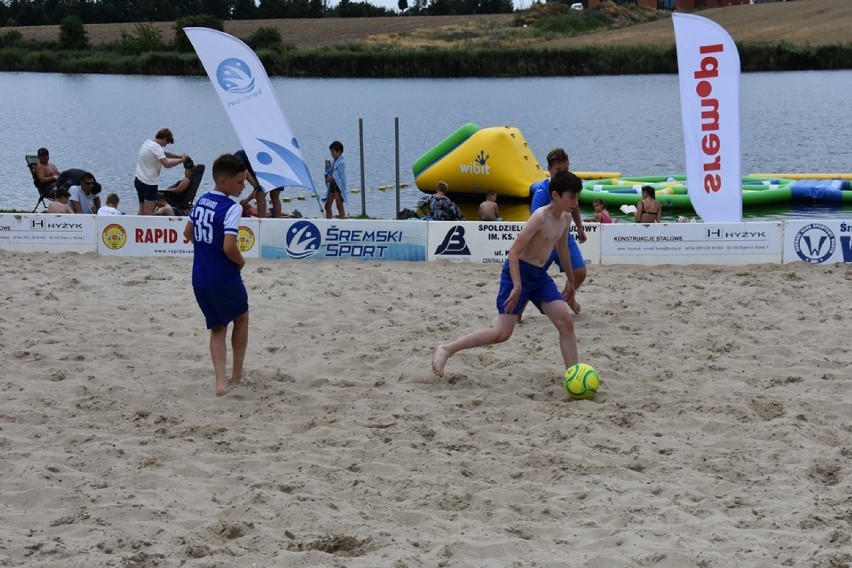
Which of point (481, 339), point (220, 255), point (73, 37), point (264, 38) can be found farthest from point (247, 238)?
point (73, 37)

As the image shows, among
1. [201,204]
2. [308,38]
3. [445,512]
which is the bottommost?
[445,512]

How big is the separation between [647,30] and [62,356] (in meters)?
69.1

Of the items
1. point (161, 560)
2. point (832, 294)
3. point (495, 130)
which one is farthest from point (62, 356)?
point (495, 130)

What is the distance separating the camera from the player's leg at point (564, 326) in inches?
280

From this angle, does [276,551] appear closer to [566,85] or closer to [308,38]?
[566,85]

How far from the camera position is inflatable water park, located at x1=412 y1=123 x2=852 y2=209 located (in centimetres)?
1873

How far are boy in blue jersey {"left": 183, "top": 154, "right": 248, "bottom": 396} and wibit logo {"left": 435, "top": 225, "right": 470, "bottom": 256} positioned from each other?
4616mm

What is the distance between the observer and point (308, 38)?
75688 millimetres

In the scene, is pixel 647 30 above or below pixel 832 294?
above

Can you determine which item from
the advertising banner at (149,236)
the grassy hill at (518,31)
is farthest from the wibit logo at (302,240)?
the grassy hill at (518,31)

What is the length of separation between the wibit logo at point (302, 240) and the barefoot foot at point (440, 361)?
4.58 m

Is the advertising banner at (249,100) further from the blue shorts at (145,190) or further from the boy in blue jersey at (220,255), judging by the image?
the boy in blue jersey at (220,255)

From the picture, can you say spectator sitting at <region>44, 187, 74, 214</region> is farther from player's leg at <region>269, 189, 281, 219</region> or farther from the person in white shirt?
player's leg at <region>269, 189, 281, 219</region>

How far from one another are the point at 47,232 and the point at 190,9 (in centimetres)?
10055
